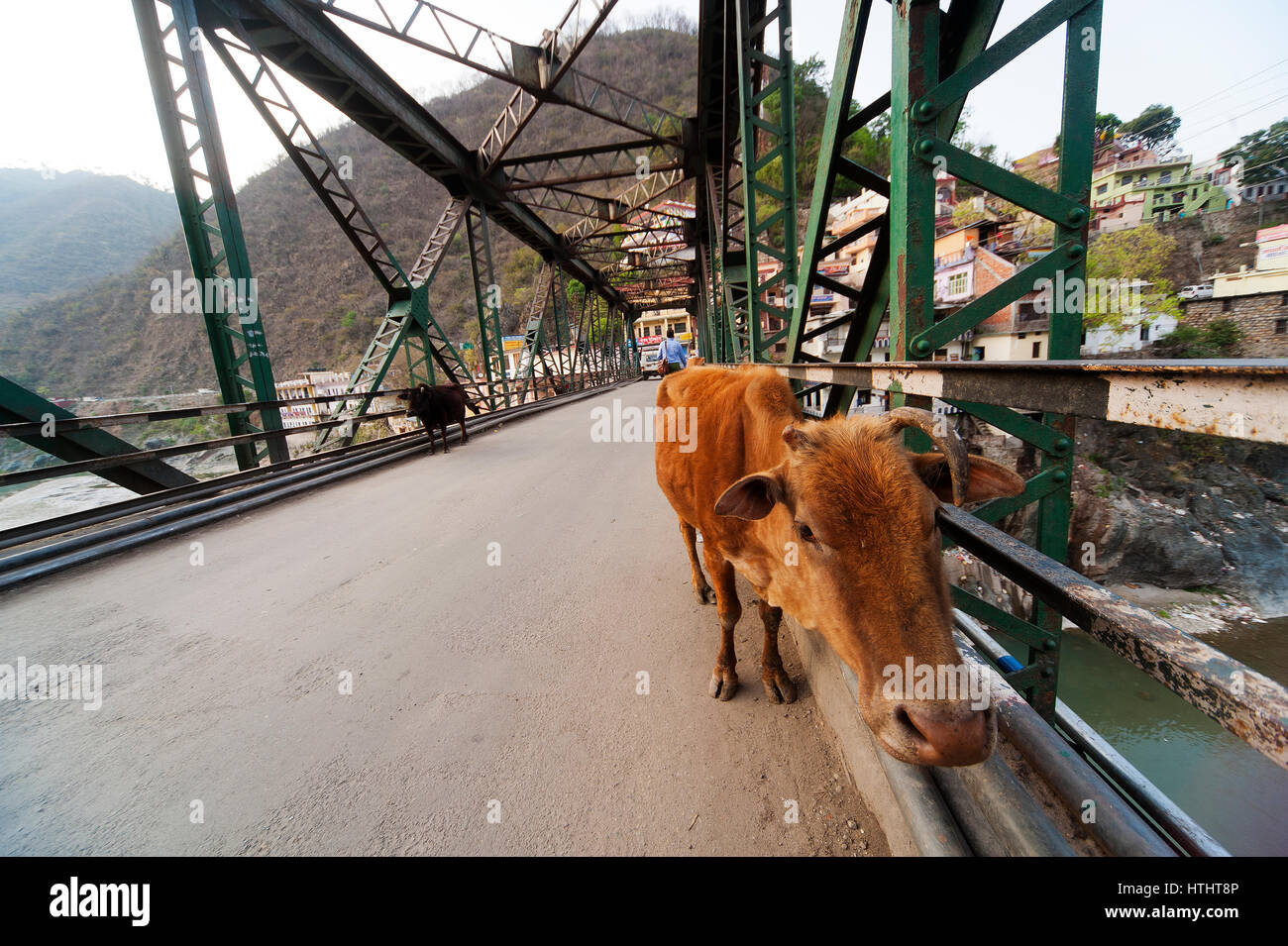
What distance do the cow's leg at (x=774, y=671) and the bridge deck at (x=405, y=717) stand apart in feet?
0.26

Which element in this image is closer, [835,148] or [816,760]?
[816,760]

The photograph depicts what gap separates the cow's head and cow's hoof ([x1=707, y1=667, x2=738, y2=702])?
0.88 m

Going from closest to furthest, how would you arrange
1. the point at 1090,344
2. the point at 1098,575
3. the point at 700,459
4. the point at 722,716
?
the point at 722,716 < the point at 700,459 < the point at 1098,575 < the point at 1090,344

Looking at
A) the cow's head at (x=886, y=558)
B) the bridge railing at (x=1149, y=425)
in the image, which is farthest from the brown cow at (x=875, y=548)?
the bridge railing at (x=1149, y=425)

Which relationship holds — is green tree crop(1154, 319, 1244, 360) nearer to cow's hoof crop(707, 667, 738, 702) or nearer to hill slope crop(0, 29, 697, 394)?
cow's hoof crop(707, 667, 738, 702)

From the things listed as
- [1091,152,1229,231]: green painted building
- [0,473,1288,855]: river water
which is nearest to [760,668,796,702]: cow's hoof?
[0,473,1288,855]: river water

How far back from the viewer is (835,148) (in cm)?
301

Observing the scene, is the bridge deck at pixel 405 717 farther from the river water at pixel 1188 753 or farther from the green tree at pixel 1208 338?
the green tree at pixel 1208 338

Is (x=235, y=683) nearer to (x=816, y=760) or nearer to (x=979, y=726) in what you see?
(x=816, y=760)

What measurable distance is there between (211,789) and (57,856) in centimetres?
43

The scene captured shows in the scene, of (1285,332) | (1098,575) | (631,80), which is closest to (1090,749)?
(1098,575)

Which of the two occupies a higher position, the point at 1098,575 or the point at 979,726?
the point at 979,726

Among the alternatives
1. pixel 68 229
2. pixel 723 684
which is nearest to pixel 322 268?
pixel 68 229

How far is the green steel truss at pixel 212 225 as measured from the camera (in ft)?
20.8
